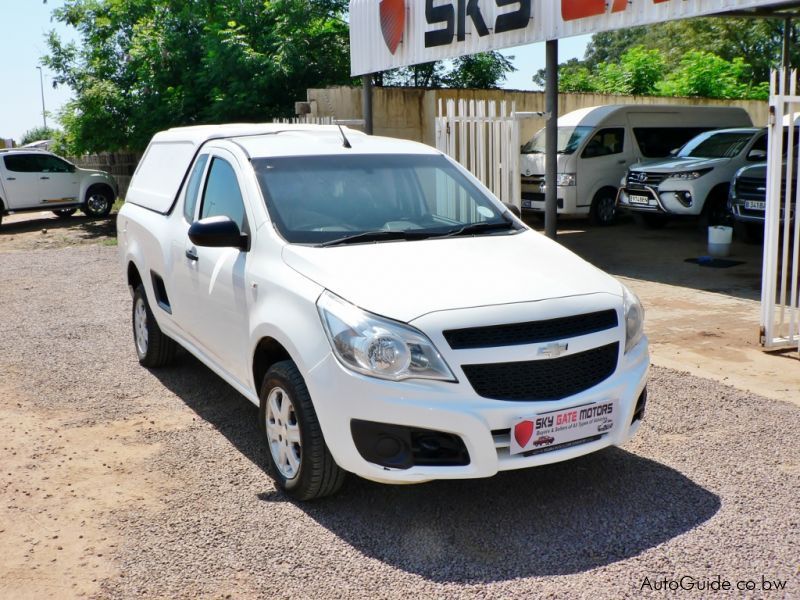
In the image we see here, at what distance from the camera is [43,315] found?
9.52 meters

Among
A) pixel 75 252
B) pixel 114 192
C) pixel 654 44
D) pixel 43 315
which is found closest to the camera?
pixel 43 315

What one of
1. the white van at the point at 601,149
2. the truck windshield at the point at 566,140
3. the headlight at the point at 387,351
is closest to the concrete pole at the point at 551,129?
the white van at the point at 601,149

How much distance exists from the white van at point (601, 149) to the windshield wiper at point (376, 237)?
11.0 metres

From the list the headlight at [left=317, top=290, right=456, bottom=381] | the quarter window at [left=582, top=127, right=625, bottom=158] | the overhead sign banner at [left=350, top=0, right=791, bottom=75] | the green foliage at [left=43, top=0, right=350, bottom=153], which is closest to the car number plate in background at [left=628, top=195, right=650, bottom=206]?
the quarter window at [left=582, top=127, right=625, bottom=158]

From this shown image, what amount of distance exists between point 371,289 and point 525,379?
0.80m

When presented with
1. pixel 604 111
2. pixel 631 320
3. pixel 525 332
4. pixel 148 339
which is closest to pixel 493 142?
pixel 604 111

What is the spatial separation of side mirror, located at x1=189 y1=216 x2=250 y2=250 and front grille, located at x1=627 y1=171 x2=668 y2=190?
418 inches

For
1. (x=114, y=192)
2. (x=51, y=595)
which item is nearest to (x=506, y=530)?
(x=51, y=595)

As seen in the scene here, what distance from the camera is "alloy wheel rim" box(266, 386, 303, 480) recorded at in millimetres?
4254

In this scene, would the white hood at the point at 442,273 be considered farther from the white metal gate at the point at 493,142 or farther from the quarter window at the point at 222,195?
the white metal gate at the point at 493,142

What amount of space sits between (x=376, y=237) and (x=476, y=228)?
651 mm

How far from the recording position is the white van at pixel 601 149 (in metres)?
15.5

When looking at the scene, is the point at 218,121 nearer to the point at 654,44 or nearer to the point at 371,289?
the point at 371,289

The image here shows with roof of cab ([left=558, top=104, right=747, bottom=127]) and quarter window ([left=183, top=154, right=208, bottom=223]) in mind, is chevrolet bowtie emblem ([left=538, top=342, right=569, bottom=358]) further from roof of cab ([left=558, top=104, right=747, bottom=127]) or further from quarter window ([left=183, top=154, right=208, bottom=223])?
roof of cab ([left=558, top=104, right=747, bottom=127])
